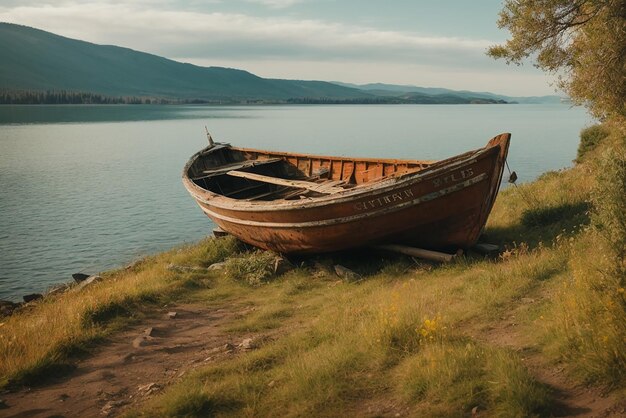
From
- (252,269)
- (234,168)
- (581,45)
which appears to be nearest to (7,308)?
(252,269)

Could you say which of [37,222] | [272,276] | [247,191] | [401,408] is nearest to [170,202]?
[37,222]

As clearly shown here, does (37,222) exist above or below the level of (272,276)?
below

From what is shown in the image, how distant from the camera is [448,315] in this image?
8352mm

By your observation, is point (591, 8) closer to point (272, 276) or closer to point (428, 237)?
point (428, 237)

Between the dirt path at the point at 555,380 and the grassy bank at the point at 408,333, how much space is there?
37 millimetres

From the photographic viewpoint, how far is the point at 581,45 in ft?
65.2

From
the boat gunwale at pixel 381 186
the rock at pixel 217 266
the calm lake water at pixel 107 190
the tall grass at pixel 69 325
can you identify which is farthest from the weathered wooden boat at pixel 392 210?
the calm lake water at pixel 107 190

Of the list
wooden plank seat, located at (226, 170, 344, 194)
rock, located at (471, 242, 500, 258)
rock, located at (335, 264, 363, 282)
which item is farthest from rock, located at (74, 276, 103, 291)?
rock, located at (471, 242, 500, 258)

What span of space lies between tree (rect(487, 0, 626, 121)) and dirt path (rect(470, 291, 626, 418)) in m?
14.3

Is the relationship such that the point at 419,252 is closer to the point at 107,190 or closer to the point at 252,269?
the point at 252,269

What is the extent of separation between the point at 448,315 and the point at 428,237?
482 centimetres

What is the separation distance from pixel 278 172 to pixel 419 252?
9.53 meters

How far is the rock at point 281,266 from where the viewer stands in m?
14.0

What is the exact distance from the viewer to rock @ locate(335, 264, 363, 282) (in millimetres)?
12675
